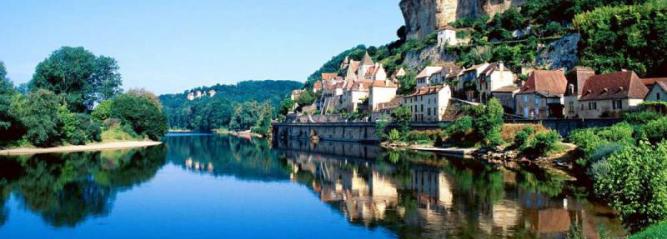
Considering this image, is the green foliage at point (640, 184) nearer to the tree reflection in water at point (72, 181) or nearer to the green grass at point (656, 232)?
the green grass at point (656, 232)

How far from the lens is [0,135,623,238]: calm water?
73.6 ft

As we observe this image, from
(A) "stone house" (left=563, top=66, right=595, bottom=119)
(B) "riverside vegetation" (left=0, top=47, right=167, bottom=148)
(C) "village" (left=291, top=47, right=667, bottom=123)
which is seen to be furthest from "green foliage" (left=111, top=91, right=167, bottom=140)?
(A) "stone house" (left=563, top=66, right=595, bottom=119)

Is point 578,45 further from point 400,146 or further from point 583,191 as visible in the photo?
point 583,191

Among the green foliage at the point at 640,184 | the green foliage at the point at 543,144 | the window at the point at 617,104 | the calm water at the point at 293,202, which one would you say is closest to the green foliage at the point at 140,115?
the calm water at the point at 293,202

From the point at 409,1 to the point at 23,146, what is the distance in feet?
225

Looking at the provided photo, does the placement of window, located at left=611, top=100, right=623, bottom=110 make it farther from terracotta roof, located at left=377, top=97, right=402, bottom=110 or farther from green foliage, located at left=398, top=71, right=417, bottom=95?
green foliage, located at left=398, top=71, right=417, bottom=95

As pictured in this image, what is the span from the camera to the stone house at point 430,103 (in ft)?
206

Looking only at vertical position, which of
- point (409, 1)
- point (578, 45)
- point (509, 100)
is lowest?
point (509, 100)

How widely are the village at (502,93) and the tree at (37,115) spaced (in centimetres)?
3777

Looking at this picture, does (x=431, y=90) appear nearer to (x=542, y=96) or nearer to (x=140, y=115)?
(x=542, y=96)

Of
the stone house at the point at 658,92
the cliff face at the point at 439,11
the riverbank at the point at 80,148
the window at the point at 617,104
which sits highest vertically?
the cliff face at the point at 439,11

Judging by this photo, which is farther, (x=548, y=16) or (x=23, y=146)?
(x=548, y=16)

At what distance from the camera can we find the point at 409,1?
10381cm

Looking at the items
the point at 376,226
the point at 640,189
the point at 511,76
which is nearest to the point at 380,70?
the point at 511,76
